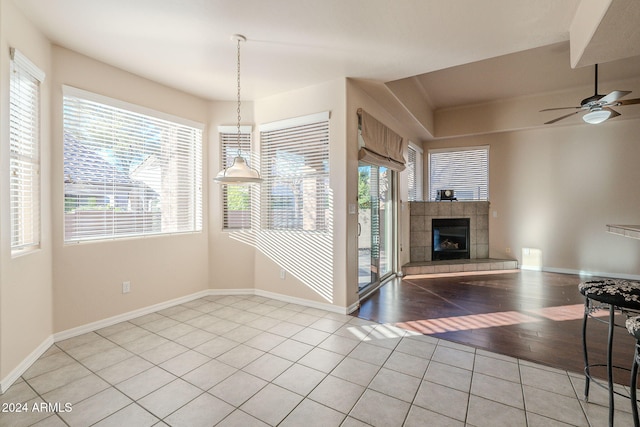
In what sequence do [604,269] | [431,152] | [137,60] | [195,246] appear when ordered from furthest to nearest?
1. [431,152]
2. [604,269]
3. [195,246]
4. [137,60]

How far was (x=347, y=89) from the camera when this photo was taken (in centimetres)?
336

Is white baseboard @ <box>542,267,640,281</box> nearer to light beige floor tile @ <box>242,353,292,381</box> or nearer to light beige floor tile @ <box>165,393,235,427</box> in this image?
light beige floor tile @ <box>242,353,292,381</box>

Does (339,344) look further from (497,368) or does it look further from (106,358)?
(106,358)

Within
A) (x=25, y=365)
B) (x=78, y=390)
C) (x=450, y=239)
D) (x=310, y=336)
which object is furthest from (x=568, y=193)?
(x=25, y=365)

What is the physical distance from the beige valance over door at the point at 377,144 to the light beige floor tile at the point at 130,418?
3072 mm

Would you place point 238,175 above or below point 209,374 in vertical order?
above

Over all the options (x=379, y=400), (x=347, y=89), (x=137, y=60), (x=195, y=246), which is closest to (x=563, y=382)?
(x=379, y=400)

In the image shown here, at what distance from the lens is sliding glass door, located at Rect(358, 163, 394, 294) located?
13.4 ft

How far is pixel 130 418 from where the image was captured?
1714 mm

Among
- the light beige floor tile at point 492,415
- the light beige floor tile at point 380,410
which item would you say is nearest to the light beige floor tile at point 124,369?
the light beige floor tile at point 380,410

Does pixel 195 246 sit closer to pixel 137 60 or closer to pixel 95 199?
pixel 95 199

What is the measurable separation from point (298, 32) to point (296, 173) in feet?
5.43

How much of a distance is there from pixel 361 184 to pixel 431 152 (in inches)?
128

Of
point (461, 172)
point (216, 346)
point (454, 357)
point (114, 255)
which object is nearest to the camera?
point (454, 357)
